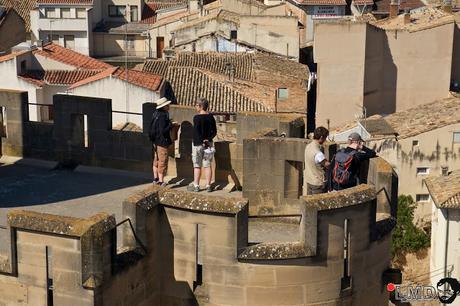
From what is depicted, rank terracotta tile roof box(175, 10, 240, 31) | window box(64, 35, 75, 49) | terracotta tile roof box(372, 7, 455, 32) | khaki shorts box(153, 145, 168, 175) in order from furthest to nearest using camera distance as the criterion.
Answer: window box(64, 35, 75, 49), terracotta tile roof box(175, 10, 240, 31), terracotta tile roof box(372, 7, 455, 32), khaki shorts box(153, 145, 168, 175)

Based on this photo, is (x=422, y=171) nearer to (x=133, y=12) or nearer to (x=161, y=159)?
(x=161, y=159)

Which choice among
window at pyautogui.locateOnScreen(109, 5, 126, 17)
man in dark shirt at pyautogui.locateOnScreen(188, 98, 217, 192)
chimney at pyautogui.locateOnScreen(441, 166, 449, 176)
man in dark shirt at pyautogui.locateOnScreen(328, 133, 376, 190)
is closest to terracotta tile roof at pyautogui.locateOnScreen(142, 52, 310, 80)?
chimney at pyautogui.locateOnScreen(441, 166, 449, 176)

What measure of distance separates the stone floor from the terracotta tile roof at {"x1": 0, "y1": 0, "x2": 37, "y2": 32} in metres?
66.3

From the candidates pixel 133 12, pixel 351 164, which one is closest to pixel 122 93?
pixel 351 164

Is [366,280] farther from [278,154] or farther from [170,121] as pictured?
[170,121]

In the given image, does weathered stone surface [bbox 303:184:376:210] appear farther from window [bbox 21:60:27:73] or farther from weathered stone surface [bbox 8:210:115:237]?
window [bbox 21:60:27:73]

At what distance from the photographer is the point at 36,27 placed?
8081 cm

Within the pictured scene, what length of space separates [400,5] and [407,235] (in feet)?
122

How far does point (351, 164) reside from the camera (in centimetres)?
1300

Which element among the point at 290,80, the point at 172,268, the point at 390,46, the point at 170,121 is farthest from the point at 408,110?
the point at 172,268

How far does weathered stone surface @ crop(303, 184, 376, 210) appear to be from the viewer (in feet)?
36.5

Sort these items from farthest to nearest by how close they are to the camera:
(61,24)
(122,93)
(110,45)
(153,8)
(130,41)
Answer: (153,8) < (110,45) < (130,41) < (61,24) < (122,93)

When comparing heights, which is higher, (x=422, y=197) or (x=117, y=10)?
(x=117, y=10)

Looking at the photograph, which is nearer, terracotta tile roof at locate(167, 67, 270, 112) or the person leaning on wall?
the person leaning on wall
